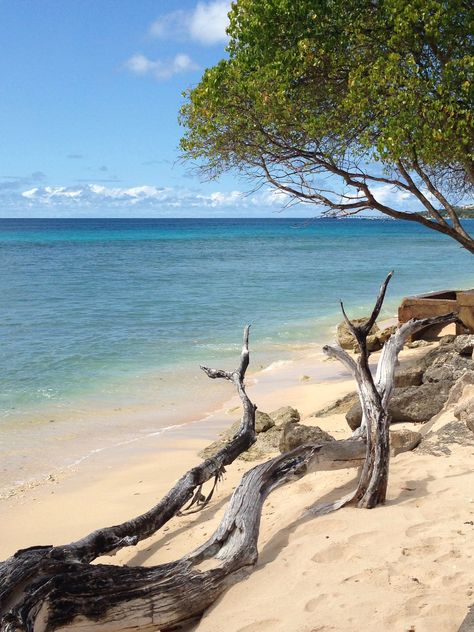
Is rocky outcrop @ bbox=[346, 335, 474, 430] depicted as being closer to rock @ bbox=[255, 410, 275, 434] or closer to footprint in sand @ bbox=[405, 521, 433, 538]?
rock @ bbox=[255, 410, 275, 434]

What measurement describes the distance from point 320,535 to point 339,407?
486 cm

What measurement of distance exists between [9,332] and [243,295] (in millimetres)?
10904

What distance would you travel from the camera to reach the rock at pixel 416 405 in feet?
25.5

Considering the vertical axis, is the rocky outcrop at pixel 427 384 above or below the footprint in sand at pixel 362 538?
above

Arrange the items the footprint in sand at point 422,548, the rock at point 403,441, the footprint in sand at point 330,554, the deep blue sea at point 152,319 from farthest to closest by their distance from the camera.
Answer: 1. the deep blue sea at point 152,319
2. the rock at point 403,441
3. the footprint in sand at point 330,554
4. the footprint in sand at point 422,548

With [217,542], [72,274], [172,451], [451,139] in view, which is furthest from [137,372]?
[72,274]

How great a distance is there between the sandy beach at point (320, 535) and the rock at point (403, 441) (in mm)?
164

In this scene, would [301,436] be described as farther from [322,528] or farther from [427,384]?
[427,384]

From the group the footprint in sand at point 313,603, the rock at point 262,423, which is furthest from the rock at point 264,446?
the footprint in sand at point 313,603

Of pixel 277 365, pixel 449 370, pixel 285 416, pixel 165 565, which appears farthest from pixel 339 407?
pixel 165 565

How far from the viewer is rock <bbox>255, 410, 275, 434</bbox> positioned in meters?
8.98

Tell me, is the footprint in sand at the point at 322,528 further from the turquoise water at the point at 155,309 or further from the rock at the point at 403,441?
the turquoise water at the point at 155,309

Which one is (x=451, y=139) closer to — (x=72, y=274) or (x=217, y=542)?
(x=217, y=542)

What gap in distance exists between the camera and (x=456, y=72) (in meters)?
10.2
